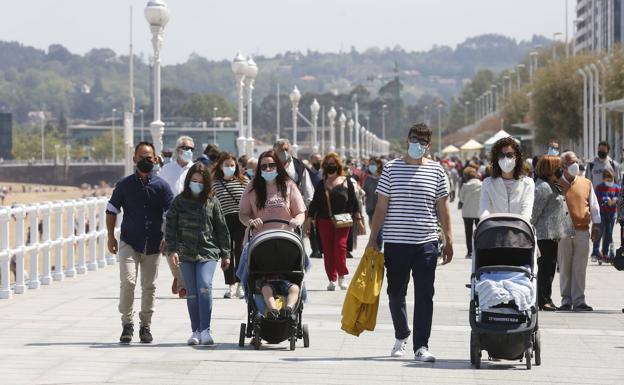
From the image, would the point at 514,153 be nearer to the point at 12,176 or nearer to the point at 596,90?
the point at 596,90

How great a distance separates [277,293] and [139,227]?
4.08 ft

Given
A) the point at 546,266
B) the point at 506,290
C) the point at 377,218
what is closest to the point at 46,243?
the point at 546,266

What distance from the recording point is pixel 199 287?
12.6 m

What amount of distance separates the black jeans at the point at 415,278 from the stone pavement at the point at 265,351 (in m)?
0.30

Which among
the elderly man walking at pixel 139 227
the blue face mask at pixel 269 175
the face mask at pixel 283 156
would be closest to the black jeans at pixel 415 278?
the blue face mask at pixel 269 175

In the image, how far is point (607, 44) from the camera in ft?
477

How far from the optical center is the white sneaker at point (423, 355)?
11.3 metres

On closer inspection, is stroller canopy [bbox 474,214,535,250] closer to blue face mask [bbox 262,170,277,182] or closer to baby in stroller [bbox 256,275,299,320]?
baby in stroller [bbox 256,275,299,320]

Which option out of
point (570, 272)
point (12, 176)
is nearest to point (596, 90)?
point (570, 272)

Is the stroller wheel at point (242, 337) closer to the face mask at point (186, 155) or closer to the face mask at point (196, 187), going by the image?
the face mask at point (196, 187)

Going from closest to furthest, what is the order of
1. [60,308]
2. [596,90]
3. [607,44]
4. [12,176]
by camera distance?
[60,308] → [596,90] → [607,44] → [12,176]

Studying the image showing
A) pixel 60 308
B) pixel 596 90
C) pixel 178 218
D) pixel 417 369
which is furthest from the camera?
pixel 596 90

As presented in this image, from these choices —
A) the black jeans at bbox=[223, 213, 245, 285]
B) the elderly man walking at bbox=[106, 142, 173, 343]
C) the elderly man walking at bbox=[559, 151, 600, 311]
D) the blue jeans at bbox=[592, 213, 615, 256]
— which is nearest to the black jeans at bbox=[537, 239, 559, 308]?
the elderly man walking at bbox=[559, 151, 600, 311]

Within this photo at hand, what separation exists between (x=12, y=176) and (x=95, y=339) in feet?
600
